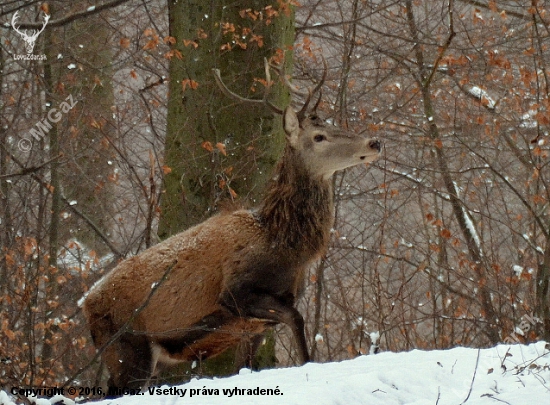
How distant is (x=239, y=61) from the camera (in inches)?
335

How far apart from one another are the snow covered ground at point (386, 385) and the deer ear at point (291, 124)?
245 cm

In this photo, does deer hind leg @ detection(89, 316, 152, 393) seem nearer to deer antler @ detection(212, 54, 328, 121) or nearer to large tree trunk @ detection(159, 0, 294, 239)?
large tree trunk @ detection(159, 0, 294, 239)

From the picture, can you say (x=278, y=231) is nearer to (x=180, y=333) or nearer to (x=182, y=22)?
(x=180, y=333)

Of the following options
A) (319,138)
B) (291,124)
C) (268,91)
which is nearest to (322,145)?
(319,138)

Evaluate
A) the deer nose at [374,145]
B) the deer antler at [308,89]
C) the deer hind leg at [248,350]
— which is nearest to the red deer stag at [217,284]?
the deer nose at [374,145]

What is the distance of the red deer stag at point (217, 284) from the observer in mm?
6520

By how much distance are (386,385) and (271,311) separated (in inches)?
76.4

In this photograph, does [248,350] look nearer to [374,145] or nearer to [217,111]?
[374,145]

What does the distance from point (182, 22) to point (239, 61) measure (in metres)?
0.76

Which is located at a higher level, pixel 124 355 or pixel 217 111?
pixel 217 111

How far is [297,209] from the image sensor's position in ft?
22.8

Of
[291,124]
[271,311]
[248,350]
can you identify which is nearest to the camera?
[271,311]

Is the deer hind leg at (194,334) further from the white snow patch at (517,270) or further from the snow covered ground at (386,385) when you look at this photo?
the white snow patch at (517,270)

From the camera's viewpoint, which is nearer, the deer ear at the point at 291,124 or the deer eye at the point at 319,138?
the deer eye at the point at 319,138
